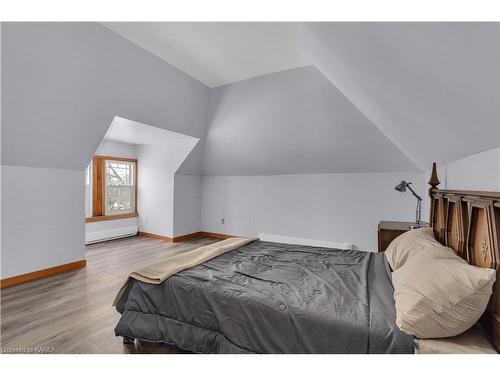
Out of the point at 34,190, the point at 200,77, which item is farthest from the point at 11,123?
the point at 200,77

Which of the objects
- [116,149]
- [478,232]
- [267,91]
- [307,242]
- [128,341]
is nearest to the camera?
[478,232]

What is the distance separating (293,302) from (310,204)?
3396 mm

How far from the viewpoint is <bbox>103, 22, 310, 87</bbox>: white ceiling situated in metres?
2.47

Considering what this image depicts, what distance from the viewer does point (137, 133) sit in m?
4.50

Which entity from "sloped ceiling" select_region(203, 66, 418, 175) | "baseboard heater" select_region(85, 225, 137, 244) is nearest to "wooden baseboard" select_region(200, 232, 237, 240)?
"baseboard heater" select_region(85, 225, 137, 244)

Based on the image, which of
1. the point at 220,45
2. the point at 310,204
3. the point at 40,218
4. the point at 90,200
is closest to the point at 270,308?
the point at 220,45

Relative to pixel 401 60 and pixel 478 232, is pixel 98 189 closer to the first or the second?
pixel 401 60

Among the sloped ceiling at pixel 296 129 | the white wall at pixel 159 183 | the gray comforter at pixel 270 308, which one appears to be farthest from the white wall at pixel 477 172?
the white wall at pixel 159 183

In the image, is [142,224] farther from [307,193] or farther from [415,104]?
[415,104]

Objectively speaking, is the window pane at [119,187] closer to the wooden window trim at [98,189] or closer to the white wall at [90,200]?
the wooden window trim at [98,189]

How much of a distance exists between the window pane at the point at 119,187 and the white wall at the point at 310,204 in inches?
65.3

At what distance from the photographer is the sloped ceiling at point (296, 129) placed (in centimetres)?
344
